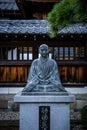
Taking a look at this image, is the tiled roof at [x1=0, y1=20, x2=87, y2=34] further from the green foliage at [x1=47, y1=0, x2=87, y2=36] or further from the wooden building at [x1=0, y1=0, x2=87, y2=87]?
the green foliage at [x1=47, y1=0, x2=87, y2=36]

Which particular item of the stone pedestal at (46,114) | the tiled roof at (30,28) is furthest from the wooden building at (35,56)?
the stone pedestal at (46,114)

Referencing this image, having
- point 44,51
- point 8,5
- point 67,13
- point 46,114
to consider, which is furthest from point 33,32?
point 8,5

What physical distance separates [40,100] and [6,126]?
2.36 meters

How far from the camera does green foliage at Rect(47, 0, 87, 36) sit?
9.07m

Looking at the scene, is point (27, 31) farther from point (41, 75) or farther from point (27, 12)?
point (41, 75)

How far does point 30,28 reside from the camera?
15.9 m

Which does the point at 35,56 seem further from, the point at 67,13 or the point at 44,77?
the point at 67,13

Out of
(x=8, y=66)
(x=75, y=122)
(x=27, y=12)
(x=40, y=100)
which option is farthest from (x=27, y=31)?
(x=40, y=100)

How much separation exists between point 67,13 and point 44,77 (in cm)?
196

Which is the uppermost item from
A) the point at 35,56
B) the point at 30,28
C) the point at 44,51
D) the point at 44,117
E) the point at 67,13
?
the point at 30,28

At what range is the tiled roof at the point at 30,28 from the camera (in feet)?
50.6

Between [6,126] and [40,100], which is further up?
[40,100]

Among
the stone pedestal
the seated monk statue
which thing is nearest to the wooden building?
the seated monk statue

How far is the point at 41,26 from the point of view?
640 inches
